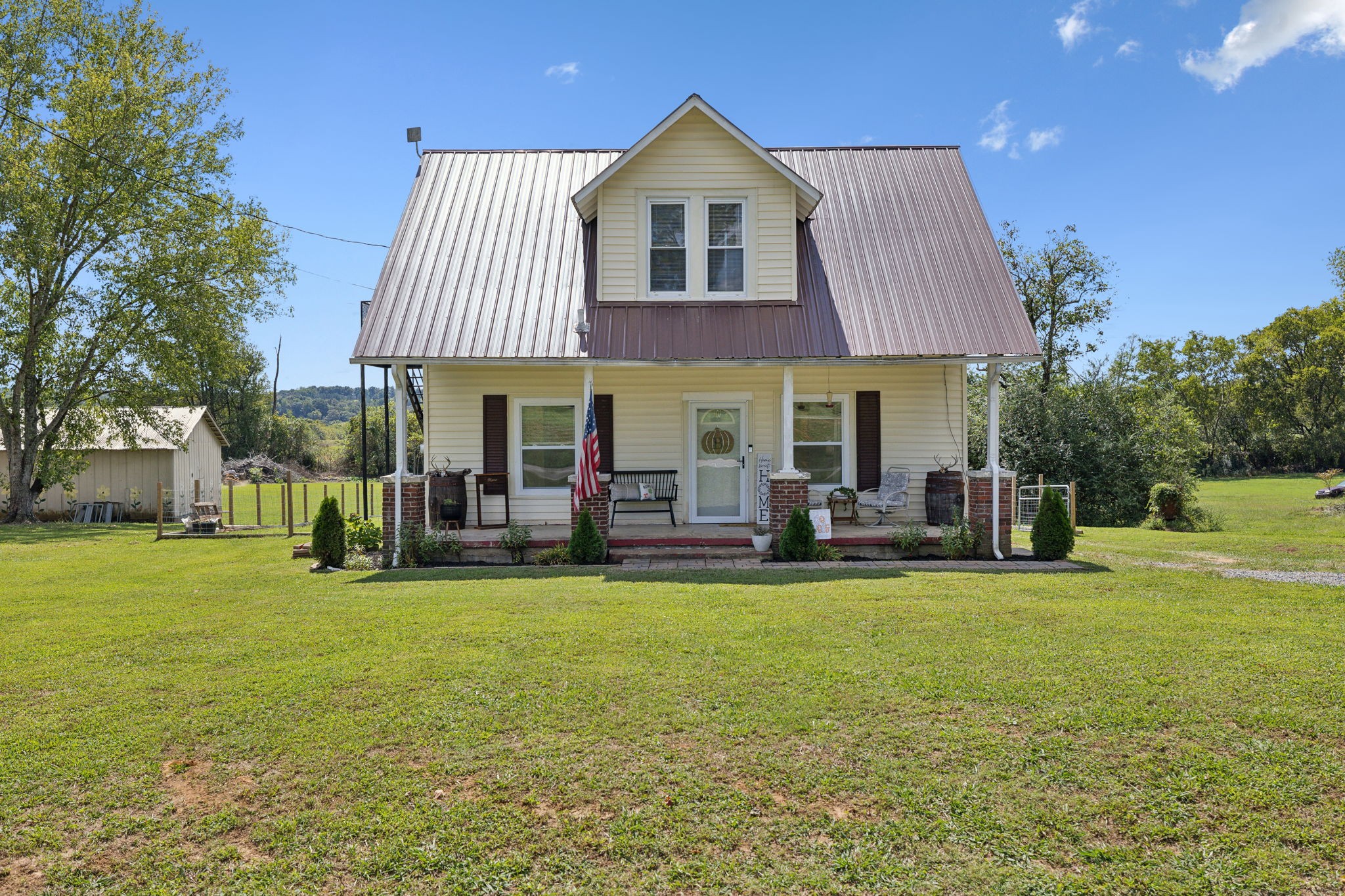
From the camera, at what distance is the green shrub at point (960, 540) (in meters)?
10.9

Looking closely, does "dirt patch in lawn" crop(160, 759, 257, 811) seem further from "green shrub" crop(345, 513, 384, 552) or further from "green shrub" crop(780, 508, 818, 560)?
"green shrub" crop(345, 513, 384, 552)

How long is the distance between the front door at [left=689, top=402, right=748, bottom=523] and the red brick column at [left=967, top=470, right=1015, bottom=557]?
3615 millimetres

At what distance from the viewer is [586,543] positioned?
1055cm

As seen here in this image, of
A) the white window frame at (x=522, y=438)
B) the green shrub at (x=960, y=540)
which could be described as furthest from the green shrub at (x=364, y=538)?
the green shrub at (x=960, y=540)

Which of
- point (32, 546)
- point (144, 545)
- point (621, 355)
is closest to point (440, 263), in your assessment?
point (621, 355)

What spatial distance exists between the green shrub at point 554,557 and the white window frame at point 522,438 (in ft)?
7.19

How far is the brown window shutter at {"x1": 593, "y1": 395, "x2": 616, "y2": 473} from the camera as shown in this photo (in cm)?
1273

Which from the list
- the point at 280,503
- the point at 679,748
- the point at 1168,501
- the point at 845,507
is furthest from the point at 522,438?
the point at 280,503

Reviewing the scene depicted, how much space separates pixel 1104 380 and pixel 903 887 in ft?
74.6

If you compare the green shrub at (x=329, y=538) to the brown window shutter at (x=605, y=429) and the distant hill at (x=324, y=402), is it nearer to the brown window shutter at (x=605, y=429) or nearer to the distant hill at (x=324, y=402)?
the brown window shutter at (x=605, y=429)

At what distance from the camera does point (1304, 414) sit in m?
51.1

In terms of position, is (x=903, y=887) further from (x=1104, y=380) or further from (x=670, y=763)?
(x=1104, y=380)

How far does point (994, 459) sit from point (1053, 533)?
130 centimetres

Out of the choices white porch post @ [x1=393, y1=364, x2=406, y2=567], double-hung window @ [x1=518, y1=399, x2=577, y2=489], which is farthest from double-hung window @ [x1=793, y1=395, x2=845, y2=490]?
white porch post @ [x1=393, y1=364, x2=406, y2=567]
